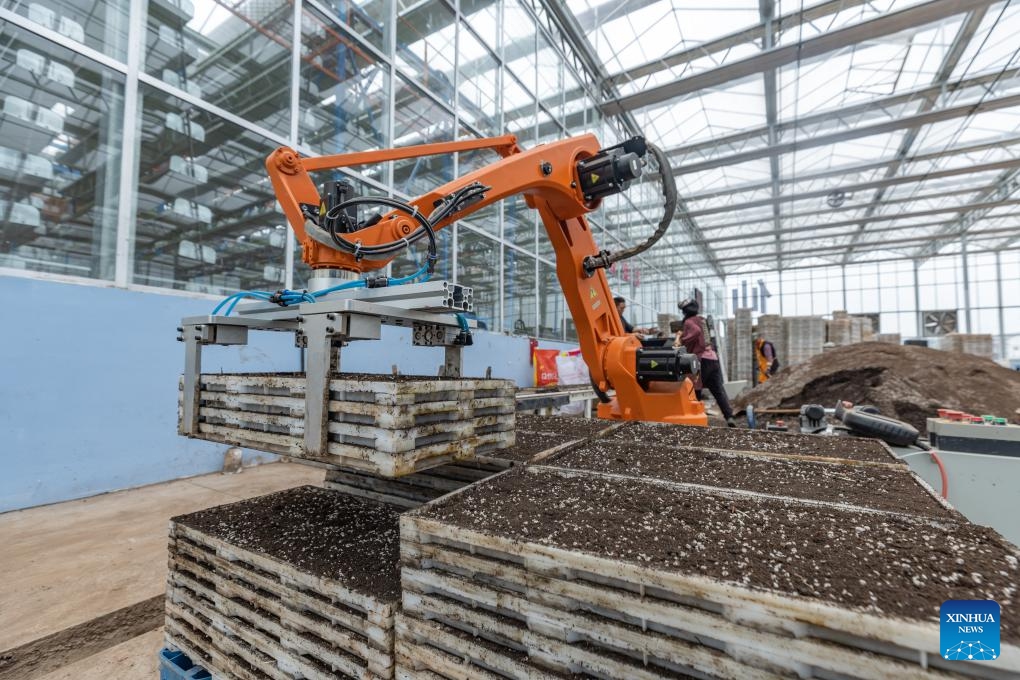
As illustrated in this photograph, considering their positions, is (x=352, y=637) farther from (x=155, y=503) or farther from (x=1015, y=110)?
(x=1015, y=110)

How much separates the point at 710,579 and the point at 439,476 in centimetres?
108

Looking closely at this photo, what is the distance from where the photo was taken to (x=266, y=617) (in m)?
1.30

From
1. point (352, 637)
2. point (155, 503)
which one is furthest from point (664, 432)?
point (155, 503)

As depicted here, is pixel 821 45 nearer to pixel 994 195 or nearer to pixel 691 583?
pixel 691 583

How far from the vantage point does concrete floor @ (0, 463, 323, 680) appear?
1694 mm

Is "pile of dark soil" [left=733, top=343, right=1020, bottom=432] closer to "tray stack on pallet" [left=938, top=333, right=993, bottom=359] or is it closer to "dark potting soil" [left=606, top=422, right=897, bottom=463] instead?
"dark potting soil" [left=606, top=422, right=897, bottom=463]

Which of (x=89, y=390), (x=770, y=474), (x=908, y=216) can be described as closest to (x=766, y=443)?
(x=770, y=474)

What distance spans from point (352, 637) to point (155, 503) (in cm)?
279

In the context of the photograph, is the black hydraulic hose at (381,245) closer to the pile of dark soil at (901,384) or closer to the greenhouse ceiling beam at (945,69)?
the pile of dark soil at (901,384)

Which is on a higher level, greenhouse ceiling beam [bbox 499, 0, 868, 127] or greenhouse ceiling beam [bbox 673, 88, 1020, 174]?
greenhouse ceiling beam [bbox 499, 0, 868, 127]

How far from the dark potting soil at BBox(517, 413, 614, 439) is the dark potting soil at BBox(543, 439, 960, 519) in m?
0.37

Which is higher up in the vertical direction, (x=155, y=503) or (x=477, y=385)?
(x=477, y=385)

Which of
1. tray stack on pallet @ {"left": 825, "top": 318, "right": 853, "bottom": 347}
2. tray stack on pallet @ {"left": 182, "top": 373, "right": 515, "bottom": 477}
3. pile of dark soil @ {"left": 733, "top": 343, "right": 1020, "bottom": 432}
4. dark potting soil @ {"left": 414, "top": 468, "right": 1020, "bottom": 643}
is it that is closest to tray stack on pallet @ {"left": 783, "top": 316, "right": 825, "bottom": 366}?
tray stack on pallet @ {"left": 825, "top": 318, "right": 853, "bottom": 347}

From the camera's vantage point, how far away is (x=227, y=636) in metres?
1.39
